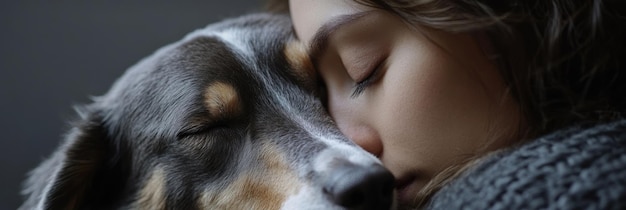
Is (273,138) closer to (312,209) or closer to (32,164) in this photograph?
(312,209)

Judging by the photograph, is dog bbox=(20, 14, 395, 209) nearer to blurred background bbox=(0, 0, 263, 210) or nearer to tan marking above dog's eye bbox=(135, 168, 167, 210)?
tan marking above dog's eye bbox=(135, 168, 167, 210)

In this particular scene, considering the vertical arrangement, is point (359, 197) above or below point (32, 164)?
above

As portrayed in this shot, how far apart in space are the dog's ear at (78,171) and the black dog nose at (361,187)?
65 centimetres

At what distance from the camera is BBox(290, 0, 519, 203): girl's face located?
1.28 metres

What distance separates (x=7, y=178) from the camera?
2361mm

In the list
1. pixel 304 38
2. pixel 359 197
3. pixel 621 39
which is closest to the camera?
pixel 359 197

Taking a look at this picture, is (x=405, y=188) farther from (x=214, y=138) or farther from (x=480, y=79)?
(x=214, y=138)

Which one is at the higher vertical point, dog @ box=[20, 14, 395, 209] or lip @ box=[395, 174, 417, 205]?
dog @ box=[20, 14, 395, 209]

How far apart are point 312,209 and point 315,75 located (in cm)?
40

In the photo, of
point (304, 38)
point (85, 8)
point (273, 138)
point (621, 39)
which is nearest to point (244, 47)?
point (304, 38)

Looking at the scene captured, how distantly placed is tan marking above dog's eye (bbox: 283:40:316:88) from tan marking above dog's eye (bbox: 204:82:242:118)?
150 mm

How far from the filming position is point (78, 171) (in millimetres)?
1620

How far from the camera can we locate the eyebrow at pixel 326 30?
4.57 feet

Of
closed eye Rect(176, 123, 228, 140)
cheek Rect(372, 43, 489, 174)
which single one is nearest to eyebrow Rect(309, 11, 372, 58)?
cheek Rect(372, 43, 489, 174)
